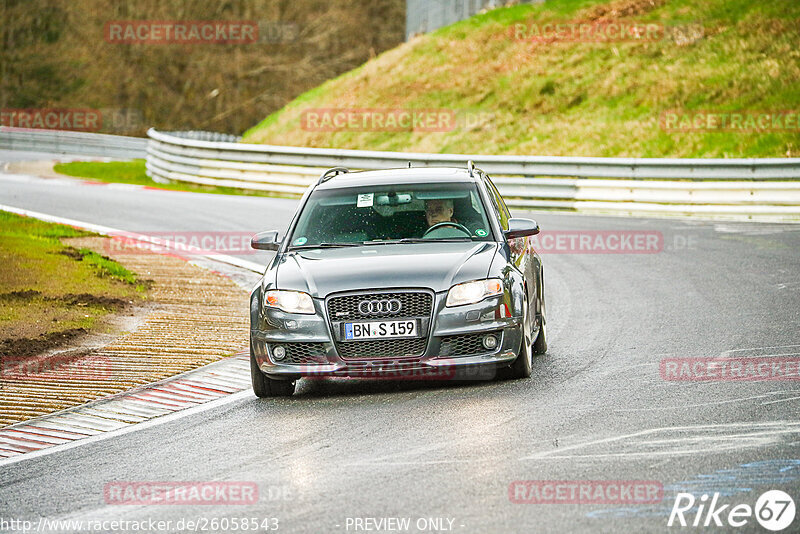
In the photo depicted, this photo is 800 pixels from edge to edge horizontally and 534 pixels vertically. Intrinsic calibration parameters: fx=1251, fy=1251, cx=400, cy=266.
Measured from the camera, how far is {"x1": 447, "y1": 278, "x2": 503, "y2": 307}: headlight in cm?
899

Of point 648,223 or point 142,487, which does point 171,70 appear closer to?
point 648,223

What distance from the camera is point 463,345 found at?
8992 mm

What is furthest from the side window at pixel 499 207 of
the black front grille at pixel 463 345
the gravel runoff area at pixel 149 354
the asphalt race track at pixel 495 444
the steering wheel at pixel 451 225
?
the gravel runoff area at pixel 149 354

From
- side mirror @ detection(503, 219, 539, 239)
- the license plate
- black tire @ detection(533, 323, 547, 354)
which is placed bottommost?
black tire @ detection(533, 323, 547, 354)

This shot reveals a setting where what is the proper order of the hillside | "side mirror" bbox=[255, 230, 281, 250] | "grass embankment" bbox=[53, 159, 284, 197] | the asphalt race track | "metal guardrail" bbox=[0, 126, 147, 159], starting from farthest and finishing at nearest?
the hillside
"metal guardrail" bbox=[0, 126, 147, 159]
"grass embankment" bbox=[53, 159, 284, 197]
"side mirror" bbox=[255, 230, 281, 250]
the asphalt race track

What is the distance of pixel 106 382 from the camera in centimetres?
1007

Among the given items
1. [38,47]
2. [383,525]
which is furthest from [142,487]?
[38,47]

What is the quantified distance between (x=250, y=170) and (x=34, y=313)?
16.4 m

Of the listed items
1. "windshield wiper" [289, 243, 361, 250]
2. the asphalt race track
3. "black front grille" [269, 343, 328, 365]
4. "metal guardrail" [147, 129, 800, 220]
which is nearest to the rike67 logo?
the asphalt race track

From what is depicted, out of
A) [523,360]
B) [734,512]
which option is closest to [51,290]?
[523,360]

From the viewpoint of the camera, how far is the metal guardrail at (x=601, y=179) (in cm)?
2209

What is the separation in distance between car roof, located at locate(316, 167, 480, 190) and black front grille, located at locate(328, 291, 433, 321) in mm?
1771

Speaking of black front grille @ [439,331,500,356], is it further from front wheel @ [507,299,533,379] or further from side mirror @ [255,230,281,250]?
side mirror @ [255,230,281,250]

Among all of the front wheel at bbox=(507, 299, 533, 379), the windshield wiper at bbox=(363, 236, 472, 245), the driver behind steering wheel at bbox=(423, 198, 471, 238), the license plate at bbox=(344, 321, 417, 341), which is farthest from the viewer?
the driver behind steering wheel at bbox=(423, 198, 471, 238)
